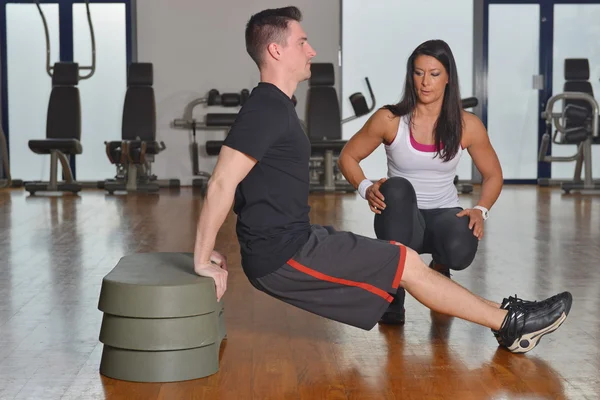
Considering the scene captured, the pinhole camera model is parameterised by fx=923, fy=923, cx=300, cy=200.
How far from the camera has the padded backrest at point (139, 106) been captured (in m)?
7.82

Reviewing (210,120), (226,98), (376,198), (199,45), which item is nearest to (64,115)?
(210,120)

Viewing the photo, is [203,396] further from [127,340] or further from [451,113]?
[451,113]

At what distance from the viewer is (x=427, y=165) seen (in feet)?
9.00

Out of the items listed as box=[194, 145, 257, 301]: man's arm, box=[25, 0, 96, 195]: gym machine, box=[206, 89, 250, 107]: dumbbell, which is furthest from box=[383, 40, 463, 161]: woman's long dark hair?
box=[25, 0, 96, 195]: gym machine

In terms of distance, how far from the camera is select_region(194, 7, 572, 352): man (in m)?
2.10

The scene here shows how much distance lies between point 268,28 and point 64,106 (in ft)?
19.5

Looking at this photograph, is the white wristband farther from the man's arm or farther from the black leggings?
the man's arm

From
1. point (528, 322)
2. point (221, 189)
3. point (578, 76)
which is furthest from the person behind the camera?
point (578, 76)

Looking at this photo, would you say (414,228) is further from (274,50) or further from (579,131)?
(579,131)

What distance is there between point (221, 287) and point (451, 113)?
0.96 m

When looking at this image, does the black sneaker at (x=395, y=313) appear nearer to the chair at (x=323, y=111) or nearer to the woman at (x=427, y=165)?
the woman at (x=427, y=165)

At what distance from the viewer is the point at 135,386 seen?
2.08 meters

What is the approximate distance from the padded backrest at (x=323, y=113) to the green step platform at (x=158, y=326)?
569cm

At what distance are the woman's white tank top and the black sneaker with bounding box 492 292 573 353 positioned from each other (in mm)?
520
